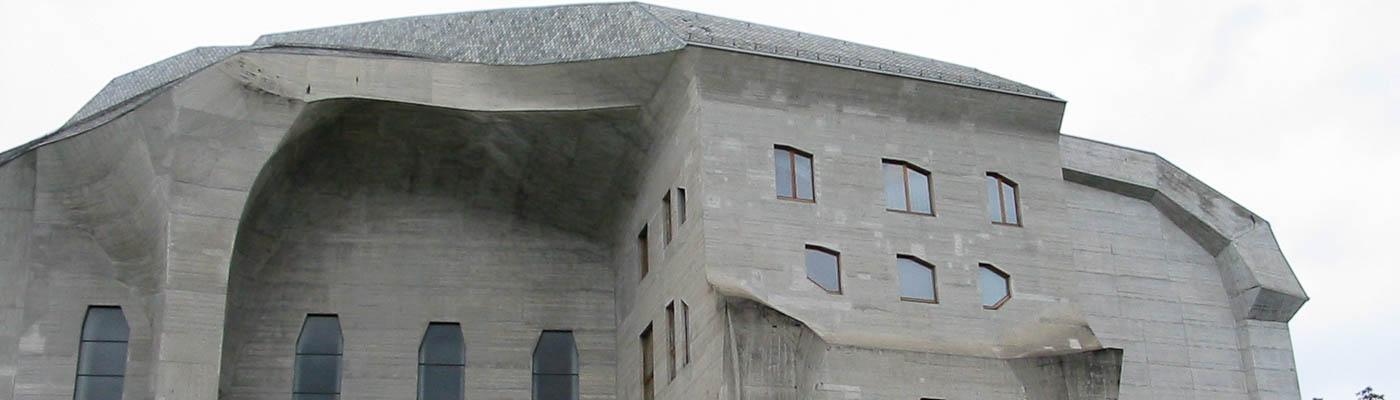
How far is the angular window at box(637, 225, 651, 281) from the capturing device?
113 feet

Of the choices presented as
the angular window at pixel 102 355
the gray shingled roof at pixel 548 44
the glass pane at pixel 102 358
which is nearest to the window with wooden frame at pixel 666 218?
the gray shingled roof at pixel 548 44

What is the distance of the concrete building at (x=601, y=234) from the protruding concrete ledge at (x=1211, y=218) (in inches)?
3.9

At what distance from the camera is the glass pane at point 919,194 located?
33.0m

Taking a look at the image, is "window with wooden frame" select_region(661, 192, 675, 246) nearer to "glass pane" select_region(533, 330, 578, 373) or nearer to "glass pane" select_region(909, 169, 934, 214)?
"glass pane" select_region(533, 330, 578, 373)

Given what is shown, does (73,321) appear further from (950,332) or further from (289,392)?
(950,332)

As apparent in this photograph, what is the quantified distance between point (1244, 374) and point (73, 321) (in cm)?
2393

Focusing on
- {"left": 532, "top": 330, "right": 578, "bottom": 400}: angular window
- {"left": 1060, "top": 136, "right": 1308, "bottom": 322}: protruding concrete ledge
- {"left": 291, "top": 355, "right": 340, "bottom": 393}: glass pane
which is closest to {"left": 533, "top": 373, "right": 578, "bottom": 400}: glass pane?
{"left": 532, "top": 330, "right": 578, "bottom": 400}: angular window

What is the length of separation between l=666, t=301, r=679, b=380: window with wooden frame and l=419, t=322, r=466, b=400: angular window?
16.5ft

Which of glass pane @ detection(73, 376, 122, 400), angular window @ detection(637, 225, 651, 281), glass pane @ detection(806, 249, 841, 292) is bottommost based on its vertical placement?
glass pane @ detection(73, 376, 122, 400)

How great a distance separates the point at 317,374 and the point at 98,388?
4240 millimetres

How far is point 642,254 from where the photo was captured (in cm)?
3484

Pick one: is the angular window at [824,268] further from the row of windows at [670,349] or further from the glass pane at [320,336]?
the glass pane at [320,336]

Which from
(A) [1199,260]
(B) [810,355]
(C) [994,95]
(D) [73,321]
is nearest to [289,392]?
(D) [73,321]

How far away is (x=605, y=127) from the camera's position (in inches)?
1335
